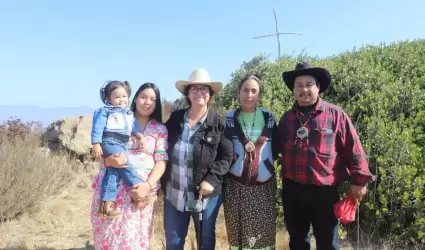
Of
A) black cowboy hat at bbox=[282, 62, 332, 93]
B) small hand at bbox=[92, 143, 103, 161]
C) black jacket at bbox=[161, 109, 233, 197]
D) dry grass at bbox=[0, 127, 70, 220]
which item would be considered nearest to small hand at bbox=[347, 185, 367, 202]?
black cowboy hat at bbox=[282, 62, 332, 93]

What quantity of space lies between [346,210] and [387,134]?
176cm

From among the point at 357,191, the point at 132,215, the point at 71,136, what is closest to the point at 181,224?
the point at 132,215

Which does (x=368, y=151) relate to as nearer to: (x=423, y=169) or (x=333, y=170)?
(x=423, y=169)

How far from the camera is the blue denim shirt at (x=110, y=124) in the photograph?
292 centimetres

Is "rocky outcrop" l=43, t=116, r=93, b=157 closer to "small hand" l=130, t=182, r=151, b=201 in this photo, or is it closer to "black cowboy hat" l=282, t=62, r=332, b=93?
"small hand" l=130, t=182, r=151, b=201

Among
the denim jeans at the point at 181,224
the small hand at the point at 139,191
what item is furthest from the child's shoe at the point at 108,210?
the denim jeans at the point at 181,224

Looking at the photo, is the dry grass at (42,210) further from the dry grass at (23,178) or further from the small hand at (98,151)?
the small hand at (98,151)

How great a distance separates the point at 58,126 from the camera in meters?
9.23

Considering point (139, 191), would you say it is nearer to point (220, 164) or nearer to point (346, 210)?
point (220, 164)

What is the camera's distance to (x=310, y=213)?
10.2 ft

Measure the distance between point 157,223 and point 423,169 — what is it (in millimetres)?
3459

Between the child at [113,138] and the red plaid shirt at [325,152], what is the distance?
1.36 m

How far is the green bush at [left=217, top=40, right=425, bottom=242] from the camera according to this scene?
3945mm

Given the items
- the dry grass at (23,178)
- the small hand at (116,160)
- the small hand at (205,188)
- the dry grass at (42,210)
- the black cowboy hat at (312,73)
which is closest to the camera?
the small hand at (116,160)
